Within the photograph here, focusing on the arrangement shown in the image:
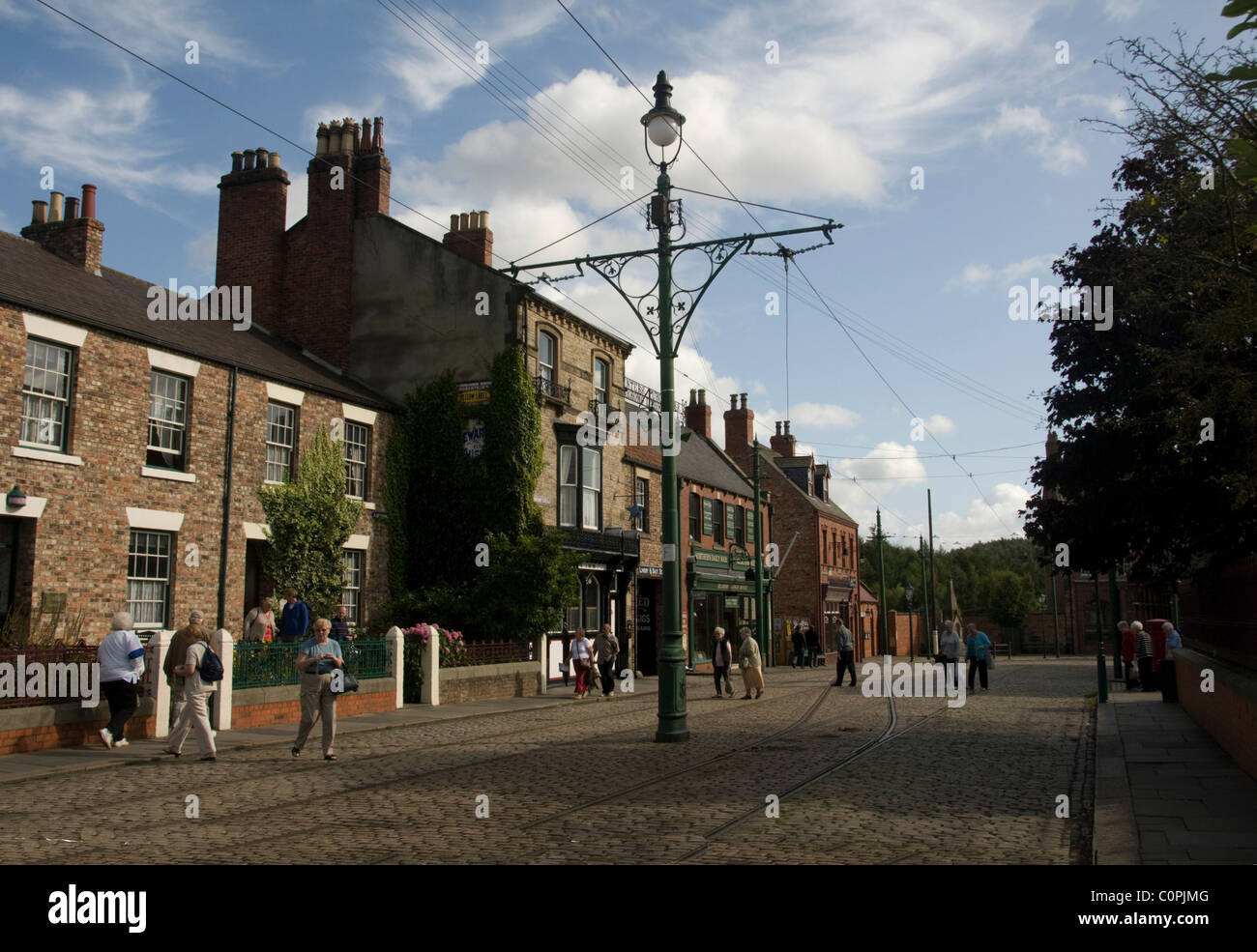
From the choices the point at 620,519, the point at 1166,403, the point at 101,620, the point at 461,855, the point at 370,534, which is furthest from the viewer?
the point at 620,519

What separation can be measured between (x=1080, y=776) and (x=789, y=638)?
35823 mm

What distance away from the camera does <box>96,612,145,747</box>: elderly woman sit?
1287cm

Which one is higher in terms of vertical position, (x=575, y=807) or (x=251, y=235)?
(x=251, y=235)

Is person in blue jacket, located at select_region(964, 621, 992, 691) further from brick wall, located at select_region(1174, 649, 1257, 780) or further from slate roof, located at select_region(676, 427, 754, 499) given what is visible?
slate roof, located at select_region(676, 427, 754, 499)

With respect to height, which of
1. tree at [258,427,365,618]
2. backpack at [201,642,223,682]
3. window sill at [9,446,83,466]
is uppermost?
window sill at [9,446,83,466]

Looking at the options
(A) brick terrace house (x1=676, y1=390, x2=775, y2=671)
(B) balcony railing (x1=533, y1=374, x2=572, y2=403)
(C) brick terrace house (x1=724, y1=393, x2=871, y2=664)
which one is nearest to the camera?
(B) balcony railing (x1=533, y1=374, x2=572, y2=403)

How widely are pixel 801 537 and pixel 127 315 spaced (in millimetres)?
36304

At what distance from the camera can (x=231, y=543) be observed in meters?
19.5

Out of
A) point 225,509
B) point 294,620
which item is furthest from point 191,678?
point 225,509

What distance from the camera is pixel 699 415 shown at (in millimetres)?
47781

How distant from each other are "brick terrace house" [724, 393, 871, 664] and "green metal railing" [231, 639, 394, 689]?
2973 centimetres

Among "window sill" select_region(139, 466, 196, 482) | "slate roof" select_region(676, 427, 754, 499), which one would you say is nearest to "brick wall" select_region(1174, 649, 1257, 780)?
"window sill" select_region(139, 466, 196, 482)

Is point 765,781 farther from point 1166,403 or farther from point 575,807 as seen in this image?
point 1166,403
